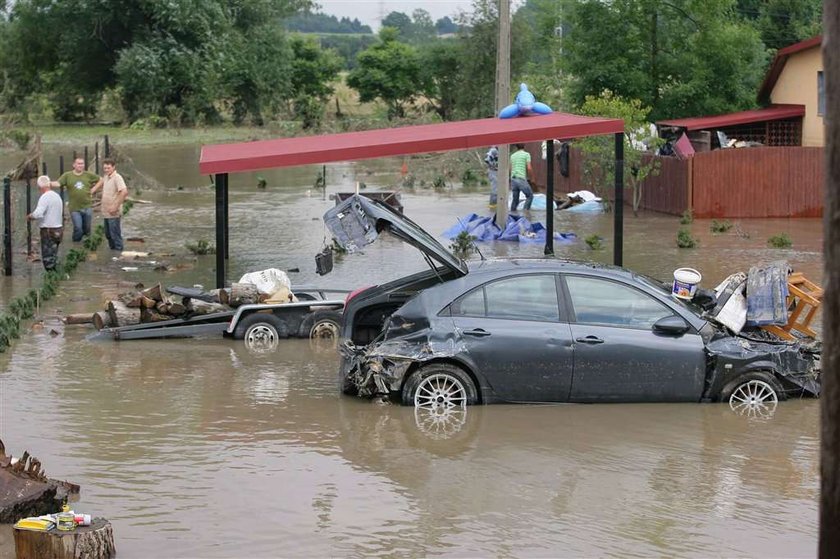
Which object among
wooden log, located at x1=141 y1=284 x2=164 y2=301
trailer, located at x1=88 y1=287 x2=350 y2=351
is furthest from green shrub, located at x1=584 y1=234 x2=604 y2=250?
wooden log, located at x1=141 y1=284 x2=164 y2=301

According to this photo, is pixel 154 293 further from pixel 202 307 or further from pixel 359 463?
pixel 359 463

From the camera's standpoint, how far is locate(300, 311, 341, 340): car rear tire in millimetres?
14570

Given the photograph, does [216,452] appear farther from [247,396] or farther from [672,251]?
[672,251]

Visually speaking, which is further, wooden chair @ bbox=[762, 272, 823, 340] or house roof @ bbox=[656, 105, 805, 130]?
house roof @ bbox=[656, 105, 805, 130]

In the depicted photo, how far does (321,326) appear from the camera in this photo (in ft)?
47.9

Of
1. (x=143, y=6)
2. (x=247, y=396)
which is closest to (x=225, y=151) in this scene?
(x=247, y=396)

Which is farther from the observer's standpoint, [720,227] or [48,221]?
[720,227]

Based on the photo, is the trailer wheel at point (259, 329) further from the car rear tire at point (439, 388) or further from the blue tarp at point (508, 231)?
the blue tarp at point (508, 231)

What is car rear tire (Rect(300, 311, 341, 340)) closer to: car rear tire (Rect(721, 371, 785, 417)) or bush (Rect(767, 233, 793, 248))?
car rear tire (Rect(721, 371, 785, 417))

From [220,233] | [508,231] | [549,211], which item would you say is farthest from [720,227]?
[220,233]

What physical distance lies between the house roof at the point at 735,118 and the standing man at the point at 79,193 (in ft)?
54.7

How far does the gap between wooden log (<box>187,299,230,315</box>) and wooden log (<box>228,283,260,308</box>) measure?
17 cm

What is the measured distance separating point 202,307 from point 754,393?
668 cm

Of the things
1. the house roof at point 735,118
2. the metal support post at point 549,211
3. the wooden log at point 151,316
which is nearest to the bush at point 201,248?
the metal support post at point 549,211
